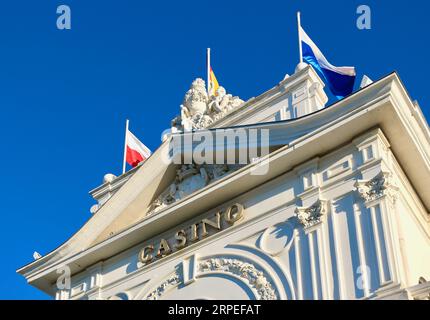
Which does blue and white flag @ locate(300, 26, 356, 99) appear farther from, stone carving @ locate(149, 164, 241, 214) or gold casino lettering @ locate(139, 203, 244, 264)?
gold casino lettering @ locate(139, 203, 244, 264)

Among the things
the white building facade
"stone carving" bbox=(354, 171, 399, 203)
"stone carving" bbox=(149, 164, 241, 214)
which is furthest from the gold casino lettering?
"stone carving" bbox=(354, 171, 399, 203)

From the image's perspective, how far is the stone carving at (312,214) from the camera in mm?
18250

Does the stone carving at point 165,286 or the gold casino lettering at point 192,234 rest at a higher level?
the gold casino lettering at point 192,234

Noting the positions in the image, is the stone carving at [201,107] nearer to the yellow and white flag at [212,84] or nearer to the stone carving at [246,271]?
the yellow and white flag at [212,84]

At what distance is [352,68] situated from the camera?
68.5ft

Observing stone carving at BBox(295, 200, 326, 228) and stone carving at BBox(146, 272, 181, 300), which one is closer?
stone carving at BBox(295, 200, 326, 228)

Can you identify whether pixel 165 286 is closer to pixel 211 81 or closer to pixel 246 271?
pixel 246 271

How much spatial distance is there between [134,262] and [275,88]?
585cm

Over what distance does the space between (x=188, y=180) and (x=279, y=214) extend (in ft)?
11.8

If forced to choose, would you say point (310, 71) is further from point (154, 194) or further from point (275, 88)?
point (154, 194)

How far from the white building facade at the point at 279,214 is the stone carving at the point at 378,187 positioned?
0.03m

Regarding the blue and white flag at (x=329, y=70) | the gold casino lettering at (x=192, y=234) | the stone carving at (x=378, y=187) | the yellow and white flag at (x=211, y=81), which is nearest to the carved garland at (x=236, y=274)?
the gold casino lettering at (x=192, y=234)

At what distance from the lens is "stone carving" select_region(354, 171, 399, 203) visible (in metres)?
17.5

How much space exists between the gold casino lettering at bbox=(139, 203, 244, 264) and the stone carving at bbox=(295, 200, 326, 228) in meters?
1.81
